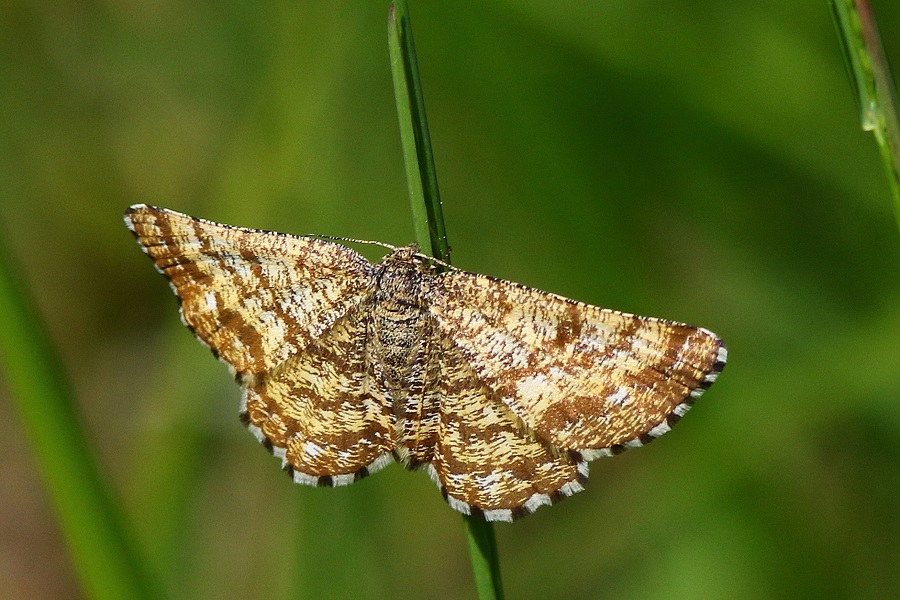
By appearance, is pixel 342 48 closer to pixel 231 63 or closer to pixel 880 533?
pixel 231 63

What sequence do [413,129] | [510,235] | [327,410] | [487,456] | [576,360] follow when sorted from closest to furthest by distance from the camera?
[413,129]
[576,360]
[487,456]
[327,410]
[510,235]

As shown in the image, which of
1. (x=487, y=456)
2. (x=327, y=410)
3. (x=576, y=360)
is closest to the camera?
(x=576, y=360)

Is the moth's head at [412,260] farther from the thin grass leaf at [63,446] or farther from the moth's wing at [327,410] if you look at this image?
the thin grass leaf at [63,446]

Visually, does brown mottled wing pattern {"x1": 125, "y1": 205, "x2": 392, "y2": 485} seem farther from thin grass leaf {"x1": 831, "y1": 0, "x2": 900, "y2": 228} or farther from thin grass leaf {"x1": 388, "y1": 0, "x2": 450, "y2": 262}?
thin grass leaf {"x1": 831, "y1": 0, "x2": 900, "y2": 228}

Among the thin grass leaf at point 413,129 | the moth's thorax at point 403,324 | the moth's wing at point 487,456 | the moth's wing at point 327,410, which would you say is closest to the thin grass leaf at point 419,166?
the thin grass leaf at point 413,129

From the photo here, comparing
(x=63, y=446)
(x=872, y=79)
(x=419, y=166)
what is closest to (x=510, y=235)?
(x=419, y=166)

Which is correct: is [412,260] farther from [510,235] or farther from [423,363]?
[510,235]
